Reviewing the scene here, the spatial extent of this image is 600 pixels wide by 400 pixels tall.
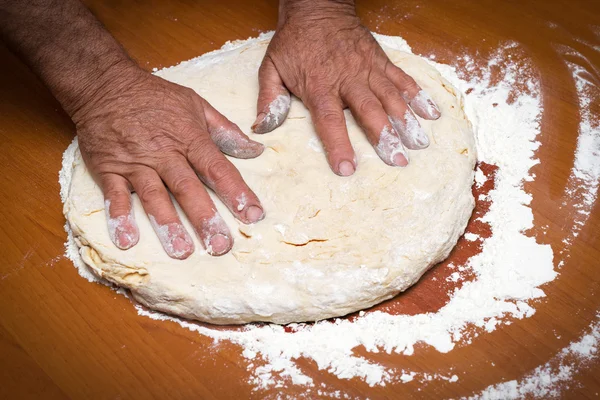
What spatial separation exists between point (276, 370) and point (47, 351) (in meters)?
0.59

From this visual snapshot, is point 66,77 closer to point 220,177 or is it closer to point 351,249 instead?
point 220,177

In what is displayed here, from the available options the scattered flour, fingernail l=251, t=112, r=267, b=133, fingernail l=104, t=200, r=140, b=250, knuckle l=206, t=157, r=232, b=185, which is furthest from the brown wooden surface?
fingernail l=251, t=112, r=267, b=133

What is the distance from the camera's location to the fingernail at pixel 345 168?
151 cm

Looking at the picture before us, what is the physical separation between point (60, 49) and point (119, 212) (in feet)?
1.84

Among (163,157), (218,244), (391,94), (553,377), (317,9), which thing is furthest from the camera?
(317,9)

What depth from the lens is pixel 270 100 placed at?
1696mm

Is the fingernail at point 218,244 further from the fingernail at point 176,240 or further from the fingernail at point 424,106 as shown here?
the fingernail at point 424,106

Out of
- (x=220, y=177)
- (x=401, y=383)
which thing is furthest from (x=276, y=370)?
(x=220, y=177)

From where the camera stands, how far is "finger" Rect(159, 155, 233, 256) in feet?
4.59

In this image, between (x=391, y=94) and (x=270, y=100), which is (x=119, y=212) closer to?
(x=270, y=100)

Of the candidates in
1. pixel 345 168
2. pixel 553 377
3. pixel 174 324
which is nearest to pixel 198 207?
pixel 174 324

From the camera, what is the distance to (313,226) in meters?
1.45

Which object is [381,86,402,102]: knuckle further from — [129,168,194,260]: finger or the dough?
[129,168,194,260]: finger

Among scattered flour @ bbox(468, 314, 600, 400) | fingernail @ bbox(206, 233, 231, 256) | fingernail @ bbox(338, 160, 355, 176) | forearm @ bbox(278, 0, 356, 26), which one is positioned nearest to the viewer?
scattered flour @ bbox(468, 314, 600, 400)
